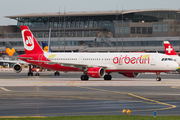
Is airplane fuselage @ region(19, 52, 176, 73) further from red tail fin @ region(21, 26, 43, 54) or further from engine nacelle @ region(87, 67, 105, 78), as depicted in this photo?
engine nacelle @ region(87, 67, 105, 78)

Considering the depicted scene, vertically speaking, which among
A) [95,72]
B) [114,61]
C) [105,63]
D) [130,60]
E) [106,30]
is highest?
[106,30]

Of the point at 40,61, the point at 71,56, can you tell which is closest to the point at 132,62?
the point at 71,56

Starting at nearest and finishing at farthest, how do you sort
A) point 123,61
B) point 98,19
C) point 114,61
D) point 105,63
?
point 123,61 < point 114,61 < point 105,63 < point 98,19

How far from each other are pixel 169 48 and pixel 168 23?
6949 centimetres

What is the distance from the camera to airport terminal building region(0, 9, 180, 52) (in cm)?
13888

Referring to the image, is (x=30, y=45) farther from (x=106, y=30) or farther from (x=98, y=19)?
(x=98, y=19)

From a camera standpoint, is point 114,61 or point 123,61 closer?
point 123,61

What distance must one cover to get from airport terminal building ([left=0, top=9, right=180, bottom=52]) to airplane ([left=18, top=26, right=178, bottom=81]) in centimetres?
6700

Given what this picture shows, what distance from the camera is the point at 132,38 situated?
139 m

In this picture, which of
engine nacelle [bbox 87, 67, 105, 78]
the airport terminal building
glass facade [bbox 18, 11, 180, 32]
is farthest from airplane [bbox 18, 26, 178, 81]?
glass facade [bbox 18, 11, 180, 32]

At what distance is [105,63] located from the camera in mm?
49562

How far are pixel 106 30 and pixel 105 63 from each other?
116m

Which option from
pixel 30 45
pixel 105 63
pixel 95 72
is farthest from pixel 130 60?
pixel 30 45

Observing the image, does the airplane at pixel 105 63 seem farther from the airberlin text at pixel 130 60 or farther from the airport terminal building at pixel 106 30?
the airport terminal building at pixel 106 30
